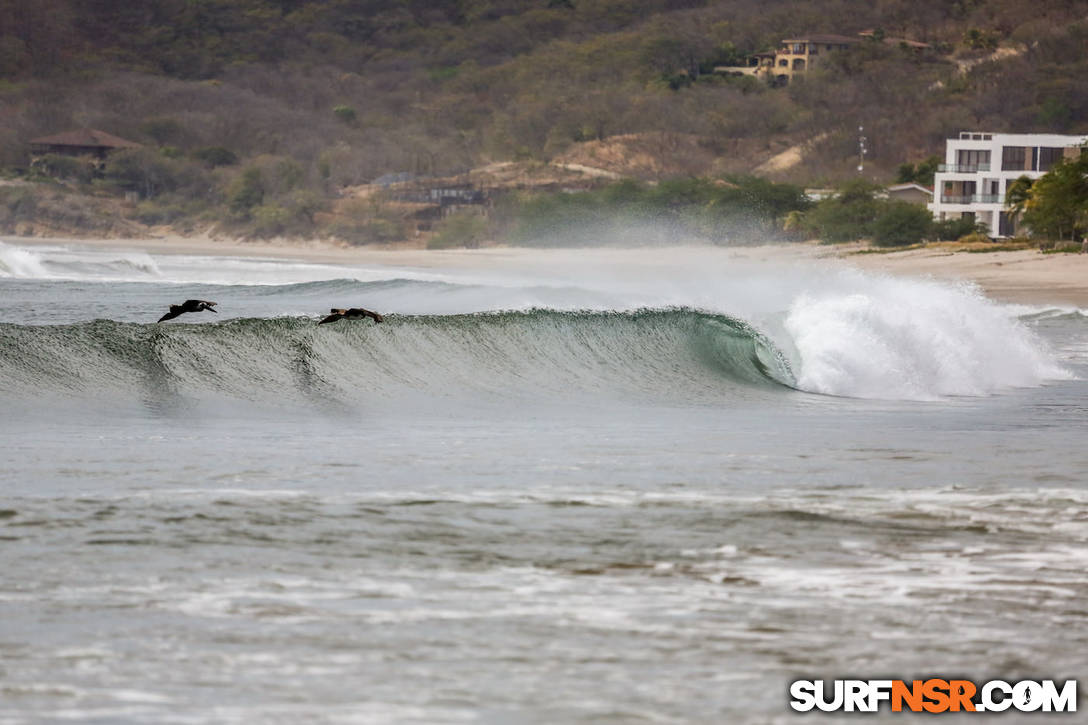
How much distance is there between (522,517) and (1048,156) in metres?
68.6

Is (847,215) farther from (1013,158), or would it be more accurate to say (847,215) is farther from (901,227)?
(1013,158)

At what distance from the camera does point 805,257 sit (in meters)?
69.6

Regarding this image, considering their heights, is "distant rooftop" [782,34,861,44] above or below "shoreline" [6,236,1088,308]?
above

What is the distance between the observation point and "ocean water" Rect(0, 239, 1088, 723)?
818cm

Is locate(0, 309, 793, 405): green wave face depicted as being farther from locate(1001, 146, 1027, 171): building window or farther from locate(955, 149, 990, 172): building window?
locate(955, 149, 990, 172): building window

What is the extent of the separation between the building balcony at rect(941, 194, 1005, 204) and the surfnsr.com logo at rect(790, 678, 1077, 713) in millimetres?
67978

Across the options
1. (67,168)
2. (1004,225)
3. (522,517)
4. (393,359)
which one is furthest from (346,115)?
(522,517)

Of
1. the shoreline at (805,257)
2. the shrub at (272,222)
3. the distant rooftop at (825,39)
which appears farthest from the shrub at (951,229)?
the distant rooftop at (825,39)

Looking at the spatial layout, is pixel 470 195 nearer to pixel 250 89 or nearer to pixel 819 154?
pixel 819 154

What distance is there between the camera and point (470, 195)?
335 ft

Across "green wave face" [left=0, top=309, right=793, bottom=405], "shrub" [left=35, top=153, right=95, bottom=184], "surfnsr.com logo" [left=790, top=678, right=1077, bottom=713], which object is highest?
"shrub" [left=35, top=153, right=95, bottom=184]

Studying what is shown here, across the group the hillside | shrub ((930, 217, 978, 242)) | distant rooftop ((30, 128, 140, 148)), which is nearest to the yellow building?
the hillside

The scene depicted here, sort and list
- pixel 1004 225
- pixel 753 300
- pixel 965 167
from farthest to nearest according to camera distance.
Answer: pixel 965 167
pixel 1004 225
pixel 753 300

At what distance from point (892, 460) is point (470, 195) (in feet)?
290
